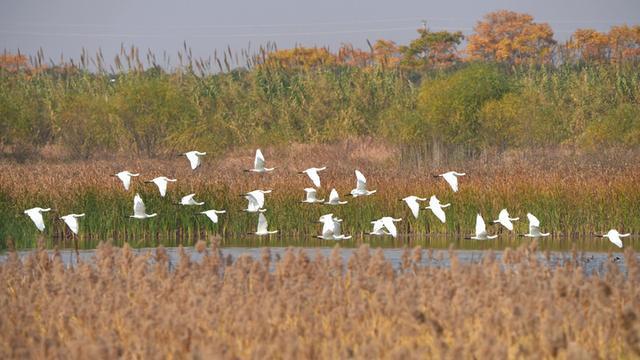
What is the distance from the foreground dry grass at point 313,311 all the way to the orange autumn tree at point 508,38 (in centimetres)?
7348

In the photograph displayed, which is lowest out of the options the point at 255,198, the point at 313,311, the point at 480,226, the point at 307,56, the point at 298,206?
the point at 313,311

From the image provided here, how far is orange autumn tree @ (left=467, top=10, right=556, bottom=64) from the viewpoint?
86.2 meters

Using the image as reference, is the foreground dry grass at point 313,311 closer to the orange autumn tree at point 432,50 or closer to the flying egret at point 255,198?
the flying egret at point 255,198

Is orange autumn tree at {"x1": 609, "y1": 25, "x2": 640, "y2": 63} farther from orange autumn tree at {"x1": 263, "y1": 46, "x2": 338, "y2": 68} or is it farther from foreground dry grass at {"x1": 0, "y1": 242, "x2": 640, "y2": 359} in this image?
foreground dry grass at {"x1": 0, "y1": 242, "x2": 640, "y2": 359}

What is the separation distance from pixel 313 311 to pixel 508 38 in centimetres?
8216

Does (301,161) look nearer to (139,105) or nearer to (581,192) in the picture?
(139,105)

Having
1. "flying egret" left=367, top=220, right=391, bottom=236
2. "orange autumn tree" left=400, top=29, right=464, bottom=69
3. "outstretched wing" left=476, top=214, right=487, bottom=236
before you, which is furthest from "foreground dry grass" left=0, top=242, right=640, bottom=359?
"orange autumn tree" left=400, top=29, right=464, bottom=69

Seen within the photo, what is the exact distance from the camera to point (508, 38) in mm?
91000

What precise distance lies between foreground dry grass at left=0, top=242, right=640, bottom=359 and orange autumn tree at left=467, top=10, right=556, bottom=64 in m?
73.5

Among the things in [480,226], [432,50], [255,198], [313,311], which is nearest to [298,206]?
[255,198]

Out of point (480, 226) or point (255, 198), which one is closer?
point (480, 226)

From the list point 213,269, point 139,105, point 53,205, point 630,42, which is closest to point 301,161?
point 139,105

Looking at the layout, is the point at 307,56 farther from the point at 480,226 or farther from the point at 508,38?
the point at 480,226

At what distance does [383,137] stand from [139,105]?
8277 mm
